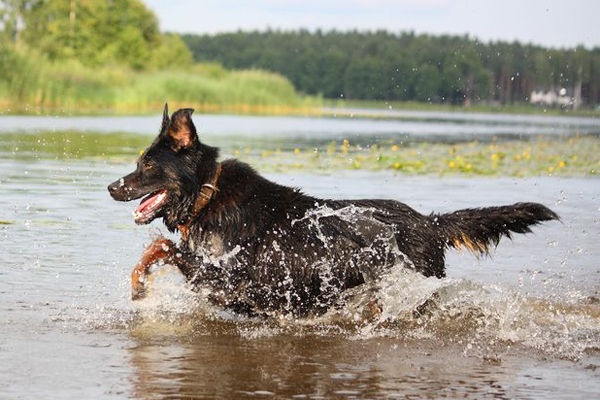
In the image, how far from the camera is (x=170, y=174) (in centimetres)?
680

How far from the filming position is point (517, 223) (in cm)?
714

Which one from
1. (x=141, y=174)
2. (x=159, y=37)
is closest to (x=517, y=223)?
(x=141, y=174)

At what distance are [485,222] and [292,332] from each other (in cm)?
158

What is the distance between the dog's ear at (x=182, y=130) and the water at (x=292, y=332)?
1.00 m

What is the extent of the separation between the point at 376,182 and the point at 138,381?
1162cm

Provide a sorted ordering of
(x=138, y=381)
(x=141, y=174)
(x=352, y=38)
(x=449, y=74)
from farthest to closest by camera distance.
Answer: (x=352, y=38)
(x=449, y=74)
(x=141, y=174)
(x=138, y=381)

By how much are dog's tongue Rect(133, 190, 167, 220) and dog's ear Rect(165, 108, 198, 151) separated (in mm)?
340

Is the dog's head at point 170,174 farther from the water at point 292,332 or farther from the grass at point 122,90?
the grass at point 122,90

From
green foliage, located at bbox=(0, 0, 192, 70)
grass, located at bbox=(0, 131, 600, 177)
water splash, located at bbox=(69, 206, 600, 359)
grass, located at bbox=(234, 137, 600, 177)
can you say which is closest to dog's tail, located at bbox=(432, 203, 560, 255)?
water splash, located at bbox=(69, 206, 600, 359)

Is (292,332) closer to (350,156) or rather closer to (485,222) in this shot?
(485,222)

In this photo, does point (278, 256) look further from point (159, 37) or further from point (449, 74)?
point (449, 74)

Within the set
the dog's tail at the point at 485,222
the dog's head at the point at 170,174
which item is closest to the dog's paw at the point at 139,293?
the dog's head at the point at 170,174

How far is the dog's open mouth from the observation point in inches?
270

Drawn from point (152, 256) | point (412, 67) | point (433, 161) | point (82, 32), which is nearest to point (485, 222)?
point (152, 256)
